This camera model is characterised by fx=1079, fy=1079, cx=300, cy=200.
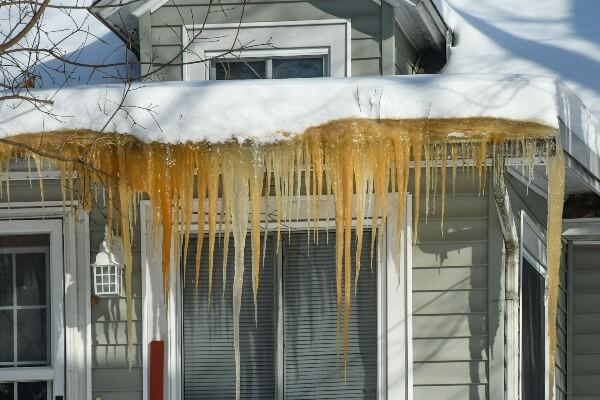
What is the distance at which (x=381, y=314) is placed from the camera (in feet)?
25.1

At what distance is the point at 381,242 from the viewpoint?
301 inches

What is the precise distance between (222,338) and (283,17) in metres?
2.69

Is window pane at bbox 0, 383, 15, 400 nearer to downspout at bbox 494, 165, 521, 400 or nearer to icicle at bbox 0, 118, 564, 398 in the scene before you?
icicle at bbox 0, 118, 564, 398

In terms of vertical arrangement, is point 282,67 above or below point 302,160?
above

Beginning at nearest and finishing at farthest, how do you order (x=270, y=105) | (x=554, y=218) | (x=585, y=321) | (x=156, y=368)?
(x=270, y=105)
(x=554, y=218)
(x=156, y=368)
(x=585, y=321)

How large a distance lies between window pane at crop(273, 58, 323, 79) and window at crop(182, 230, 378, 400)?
1596 millimetres

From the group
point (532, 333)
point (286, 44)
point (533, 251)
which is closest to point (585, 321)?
point (532, 333)

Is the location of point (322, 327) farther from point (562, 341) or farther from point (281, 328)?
point (562, 341)

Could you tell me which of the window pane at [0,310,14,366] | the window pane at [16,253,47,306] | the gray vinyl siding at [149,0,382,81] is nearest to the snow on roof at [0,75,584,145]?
the window pane at [16,253,47,306]

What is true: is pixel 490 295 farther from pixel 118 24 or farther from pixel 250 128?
pixel 118 24

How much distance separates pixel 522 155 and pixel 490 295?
147cm

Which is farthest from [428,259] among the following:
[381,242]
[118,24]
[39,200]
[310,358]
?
[118,24]

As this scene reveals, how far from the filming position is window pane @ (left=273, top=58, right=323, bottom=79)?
8820mm

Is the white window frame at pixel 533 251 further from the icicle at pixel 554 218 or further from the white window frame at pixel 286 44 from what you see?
the white window frame at pixel 286 44
